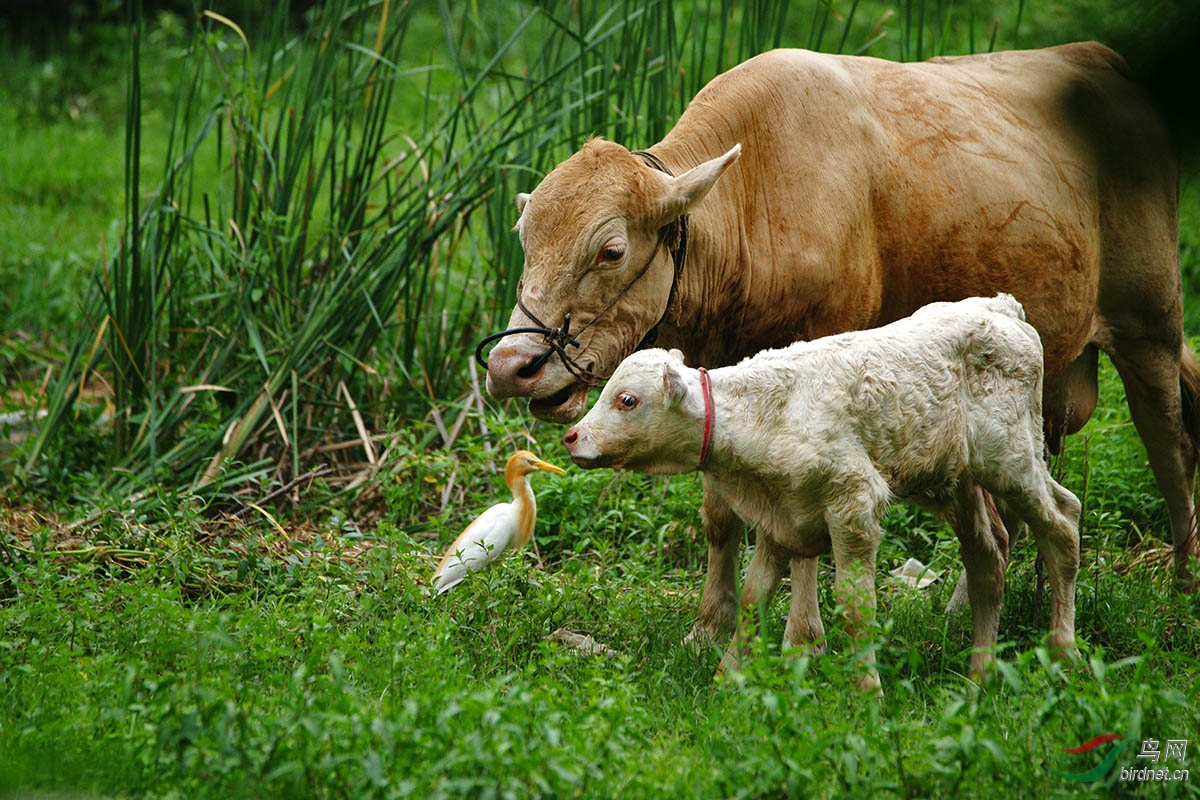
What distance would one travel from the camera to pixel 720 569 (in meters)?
4.74

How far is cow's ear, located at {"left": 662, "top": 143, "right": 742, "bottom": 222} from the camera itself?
4.29 m

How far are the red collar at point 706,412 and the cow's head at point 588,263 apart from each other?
59 centimetres

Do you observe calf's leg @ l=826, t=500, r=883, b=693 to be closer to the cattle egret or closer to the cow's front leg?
the cow's front leg

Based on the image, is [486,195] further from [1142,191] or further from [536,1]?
[1142,191]

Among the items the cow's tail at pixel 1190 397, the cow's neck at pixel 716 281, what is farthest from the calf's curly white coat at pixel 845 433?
the cow's tail at pixel 1190 397

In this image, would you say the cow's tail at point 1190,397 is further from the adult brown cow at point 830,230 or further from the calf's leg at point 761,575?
the calf's leg at point 761,575

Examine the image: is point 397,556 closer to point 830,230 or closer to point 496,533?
point 496,533

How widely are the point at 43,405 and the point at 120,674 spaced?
12.3 feet

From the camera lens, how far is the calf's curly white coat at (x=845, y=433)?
3795mm

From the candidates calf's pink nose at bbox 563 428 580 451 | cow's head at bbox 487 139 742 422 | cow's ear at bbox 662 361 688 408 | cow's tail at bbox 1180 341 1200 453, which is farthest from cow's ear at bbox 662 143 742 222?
cow's tail at bbox 1180 341 1200 453

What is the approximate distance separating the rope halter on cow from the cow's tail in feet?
9.06

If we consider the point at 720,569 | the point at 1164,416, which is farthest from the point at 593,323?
the point at 1164,416

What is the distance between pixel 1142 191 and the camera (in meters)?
5.23

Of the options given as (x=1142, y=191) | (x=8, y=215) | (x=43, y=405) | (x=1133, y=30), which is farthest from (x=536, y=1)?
(x=8, y=215)
